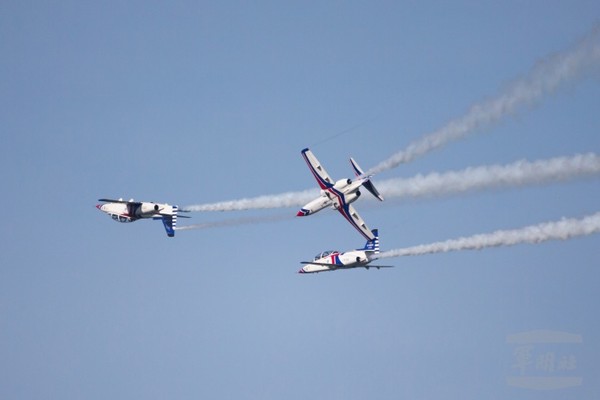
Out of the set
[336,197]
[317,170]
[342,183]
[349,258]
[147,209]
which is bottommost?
[349,258]

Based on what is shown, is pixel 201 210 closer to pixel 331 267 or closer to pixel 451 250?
pixel 331 267

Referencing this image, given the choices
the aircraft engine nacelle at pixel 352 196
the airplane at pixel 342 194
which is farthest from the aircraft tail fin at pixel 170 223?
the aircraft engine nacelle at pixel 352 196

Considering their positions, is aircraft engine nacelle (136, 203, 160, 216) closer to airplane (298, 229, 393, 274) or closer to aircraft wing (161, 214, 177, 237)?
aircraft wing (161, 214, 177, 237)

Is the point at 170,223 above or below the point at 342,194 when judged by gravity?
below

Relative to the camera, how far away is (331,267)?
69.1 m

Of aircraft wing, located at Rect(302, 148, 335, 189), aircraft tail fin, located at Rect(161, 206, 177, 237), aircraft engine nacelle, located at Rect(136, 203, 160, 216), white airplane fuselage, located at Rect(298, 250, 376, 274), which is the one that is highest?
aircraft wing, located at Rect(302, 148, 335, 189)

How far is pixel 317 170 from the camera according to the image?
7194 cm

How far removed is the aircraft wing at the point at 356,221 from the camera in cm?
7119

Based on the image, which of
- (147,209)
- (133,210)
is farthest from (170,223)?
(133,210)

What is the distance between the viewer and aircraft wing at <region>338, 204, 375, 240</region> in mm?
71188

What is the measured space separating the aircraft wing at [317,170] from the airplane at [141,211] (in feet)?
31.0

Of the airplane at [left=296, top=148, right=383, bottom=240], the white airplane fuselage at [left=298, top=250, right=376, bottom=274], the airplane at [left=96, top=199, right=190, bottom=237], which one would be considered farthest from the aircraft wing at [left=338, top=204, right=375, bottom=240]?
the airplane at [left=96, top=199, right=190, bottom=237]

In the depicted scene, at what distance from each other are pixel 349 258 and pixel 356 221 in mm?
4905

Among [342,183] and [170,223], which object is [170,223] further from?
[342,183]
